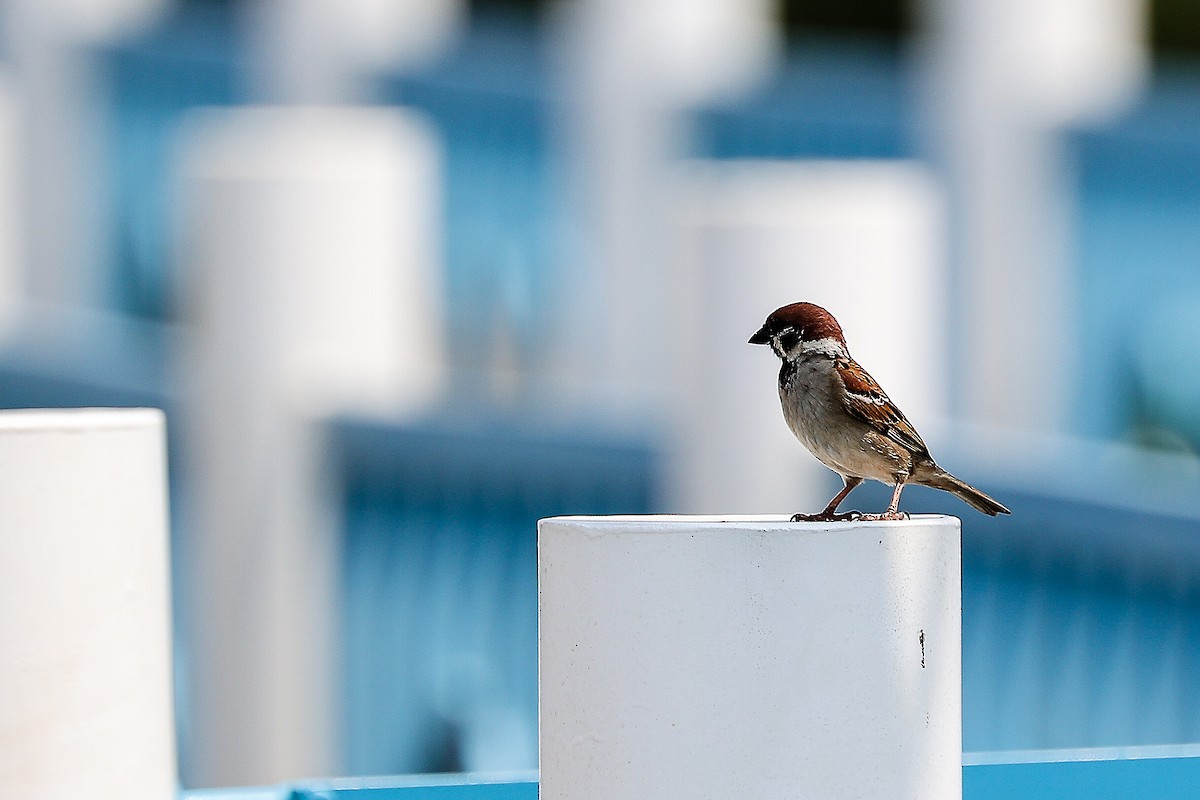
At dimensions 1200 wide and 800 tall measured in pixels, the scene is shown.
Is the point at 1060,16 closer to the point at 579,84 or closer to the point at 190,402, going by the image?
the point at 579,84

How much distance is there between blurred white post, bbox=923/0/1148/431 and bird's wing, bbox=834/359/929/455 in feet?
22.3

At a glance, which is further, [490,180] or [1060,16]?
[490,180]

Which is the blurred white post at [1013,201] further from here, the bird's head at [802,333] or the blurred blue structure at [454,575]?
the bird's head at [802,333]

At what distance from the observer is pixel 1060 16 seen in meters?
11.9

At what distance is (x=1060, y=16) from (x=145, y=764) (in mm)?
8555

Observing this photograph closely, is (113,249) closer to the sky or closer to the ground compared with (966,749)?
closer to the sky

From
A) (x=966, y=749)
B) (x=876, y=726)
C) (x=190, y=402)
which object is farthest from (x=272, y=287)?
(x=876, y=726)

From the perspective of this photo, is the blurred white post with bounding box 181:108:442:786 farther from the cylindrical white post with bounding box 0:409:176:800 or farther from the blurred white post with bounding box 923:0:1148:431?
the cylindrical white post with bounding box 0:409:176:800

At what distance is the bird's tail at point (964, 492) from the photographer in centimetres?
447

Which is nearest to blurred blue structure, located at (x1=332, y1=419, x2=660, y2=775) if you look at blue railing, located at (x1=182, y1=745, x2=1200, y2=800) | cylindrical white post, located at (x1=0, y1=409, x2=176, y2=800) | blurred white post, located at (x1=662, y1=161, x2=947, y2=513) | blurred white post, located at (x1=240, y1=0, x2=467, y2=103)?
blurred white post, located at (x1=662, y1=161, x2=947, y2=513)

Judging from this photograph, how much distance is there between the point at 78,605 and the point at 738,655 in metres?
1.57

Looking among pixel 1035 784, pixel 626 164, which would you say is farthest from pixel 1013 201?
pixel 1035 784

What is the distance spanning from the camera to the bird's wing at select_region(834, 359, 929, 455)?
4457 millimetres

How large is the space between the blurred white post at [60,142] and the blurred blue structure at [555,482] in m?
0.24
